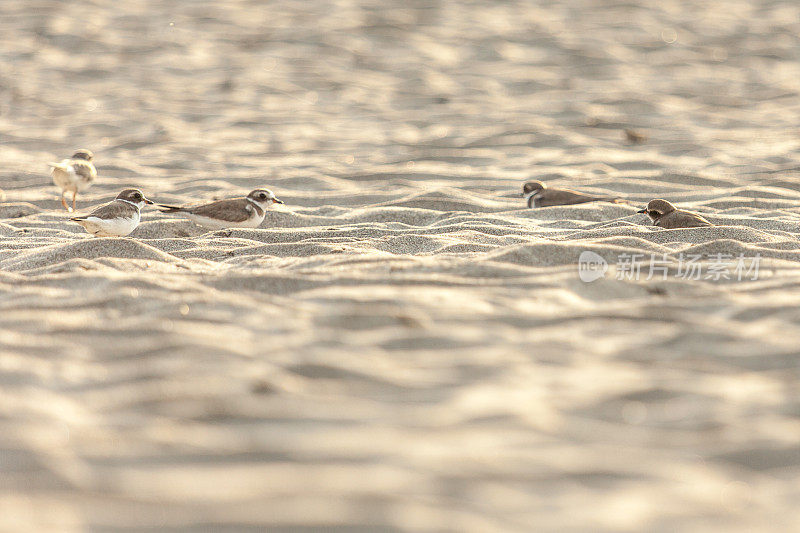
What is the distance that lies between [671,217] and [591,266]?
1621 millimetres

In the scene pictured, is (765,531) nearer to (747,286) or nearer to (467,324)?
(467,324)

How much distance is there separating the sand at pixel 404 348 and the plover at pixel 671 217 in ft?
0.70

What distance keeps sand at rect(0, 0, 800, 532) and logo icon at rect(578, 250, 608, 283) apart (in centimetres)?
5

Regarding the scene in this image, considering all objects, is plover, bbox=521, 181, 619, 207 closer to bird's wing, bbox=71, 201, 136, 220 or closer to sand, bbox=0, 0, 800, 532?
sand, bbox=0, 0, 800, 532

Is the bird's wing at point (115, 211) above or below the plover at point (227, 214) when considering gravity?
below

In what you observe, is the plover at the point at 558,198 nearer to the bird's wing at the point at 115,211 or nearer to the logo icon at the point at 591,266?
the logo icon at the point at 591,266

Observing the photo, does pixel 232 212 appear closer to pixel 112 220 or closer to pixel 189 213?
pixel 189 213

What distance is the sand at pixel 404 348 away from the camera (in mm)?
2340

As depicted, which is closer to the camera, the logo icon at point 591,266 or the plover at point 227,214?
the logo icon at point 591,266

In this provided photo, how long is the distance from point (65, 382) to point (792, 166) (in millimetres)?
7361

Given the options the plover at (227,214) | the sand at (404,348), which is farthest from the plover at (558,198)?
the plover at (227,214)

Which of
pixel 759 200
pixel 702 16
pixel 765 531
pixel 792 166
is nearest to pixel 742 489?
pixel 765 531

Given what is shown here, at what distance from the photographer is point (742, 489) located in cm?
238

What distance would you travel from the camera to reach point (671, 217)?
5.73 meters
